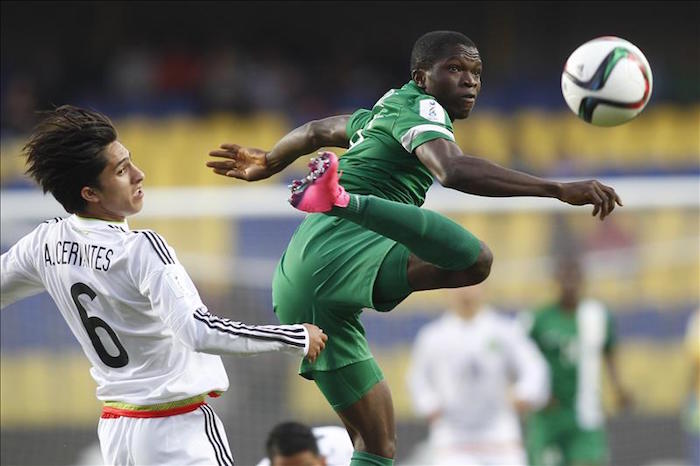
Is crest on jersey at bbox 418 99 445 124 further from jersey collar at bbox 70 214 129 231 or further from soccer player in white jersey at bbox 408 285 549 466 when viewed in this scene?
soccer player in white jersey at bbox 408 285 549 466

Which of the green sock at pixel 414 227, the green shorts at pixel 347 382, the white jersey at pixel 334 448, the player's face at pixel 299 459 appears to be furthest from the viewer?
the white jersey at pixel 334 448

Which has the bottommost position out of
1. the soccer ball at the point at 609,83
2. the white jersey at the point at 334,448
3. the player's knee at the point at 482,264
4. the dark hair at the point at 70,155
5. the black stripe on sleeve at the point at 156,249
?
the white jersey at the point at 334,448

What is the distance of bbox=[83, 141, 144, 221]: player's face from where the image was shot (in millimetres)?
4445

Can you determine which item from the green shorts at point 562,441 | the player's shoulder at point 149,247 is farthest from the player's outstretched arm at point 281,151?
the green shorts at point 562,441

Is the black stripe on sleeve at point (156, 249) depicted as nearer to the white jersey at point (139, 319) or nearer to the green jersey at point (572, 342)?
the white jersey at point (139, 319)

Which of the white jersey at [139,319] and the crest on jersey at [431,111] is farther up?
the crest on jersey at [431,111]

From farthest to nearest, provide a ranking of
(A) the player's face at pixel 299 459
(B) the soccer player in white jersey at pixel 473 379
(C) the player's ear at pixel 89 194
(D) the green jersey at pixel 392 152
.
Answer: (B) the soccer player in white jersey at pixel 473 379, (A) the player's face at pixel 299 459, (D) the green jersey at pixel 392 152, (C) the player's ear at pixel 89 194

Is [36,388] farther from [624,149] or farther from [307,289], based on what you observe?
[624,149]

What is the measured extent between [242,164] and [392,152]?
2.78 feet

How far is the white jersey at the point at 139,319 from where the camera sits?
420cm

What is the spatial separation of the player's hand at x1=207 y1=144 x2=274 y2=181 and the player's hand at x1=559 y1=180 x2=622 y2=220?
1.49 m

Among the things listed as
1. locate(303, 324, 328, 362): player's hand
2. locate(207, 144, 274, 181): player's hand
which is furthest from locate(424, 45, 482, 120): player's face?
locate(303, 324, 328, 362): player's hand

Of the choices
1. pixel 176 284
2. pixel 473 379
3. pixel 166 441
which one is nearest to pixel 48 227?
pixel 176 284

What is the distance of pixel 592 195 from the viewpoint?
4.25 m
